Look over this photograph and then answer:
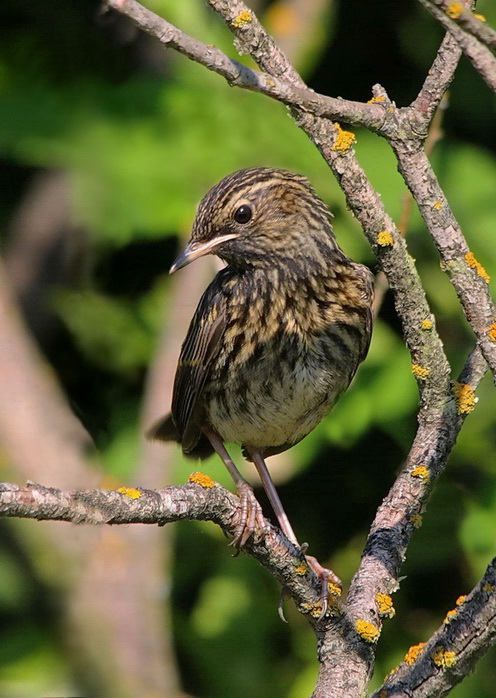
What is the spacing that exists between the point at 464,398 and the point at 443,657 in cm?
86

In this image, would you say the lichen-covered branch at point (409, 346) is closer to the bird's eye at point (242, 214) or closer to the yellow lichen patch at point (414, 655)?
the yellow lichen patch at point (414, 655)

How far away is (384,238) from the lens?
3.23 meters

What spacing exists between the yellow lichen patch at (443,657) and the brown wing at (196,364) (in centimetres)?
165

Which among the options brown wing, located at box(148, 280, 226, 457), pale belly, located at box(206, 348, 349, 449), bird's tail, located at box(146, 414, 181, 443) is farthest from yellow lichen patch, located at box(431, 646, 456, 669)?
bird's tail, located at box(146, 414, 181, 443)

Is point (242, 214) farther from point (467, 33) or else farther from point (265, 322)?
Result: point (467, 33)

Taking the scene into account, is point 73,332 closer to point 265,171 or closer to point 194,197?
point 194,197

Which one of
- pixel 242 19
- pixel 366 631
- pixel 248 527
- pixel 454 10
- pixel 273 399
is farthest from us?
pixel 273 399

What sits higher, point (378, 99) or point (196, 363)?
point (196, 363)

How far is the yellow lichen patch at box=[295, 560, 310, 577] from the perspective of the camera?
3232 millimetres

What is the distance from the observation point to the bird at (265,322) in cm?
421

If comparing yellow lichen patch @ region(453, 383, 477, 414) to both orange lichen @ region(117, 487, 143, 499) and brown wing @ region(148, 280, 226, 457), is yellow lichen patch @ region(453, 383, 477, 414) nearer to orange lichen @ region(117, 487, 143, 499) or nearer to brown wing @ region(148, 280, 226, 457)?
Answer: brown wing @ region(148, 280, 226, 457)

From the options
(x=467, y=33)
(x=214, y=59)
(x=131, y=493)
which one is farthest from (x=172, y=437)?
(x=467, y=33)

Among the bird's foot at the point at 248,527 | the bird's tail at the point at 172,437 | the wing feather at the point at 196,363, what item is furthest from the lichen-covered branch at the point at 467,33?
the bird's tail at the point at 172,437

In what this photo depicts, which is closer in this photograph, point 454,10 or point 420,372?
point 454,10
